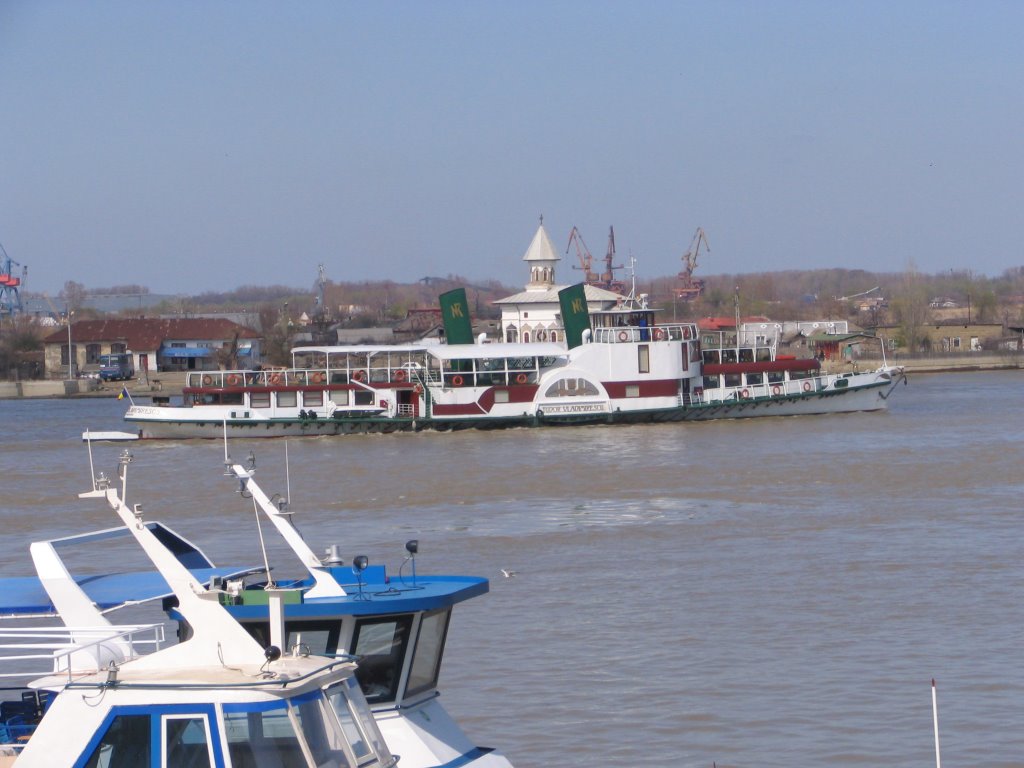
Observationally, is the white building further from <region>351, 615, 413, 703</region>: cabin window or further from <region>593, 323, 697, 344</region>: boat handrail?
<region>351, 615, 413, 703</region>: cabin window

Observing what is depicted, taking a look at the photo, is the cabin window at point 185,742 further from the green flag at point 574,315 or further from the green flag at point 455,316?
the green flag at point 455,316

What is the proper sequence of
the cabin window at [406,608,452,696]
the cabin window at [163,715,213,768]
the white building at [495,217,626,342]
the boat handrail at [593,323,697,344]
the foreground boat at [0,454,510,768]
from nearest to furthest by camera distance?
the cabin window at [163,715,213,768] → the foreground boat at [0,454,510,768] → the cabin window at [406,608,452,696] → the boat handrail at [593,323,697,344] → the white building at [495,217,626,342]

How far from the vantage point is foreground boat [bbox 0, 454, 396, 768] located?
7410 millimetres

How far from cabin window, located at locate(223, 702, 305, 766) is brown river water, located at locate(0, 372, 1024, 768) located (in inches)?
195

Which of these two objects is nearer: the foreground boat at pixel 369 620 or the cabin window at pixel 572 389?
the foreground boat at pixel 369 620

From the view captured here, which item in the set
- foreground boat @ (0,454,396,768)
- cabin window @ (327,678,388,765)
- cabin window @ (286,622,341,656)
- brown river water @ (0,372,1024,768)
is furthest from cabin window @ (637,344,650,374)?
cabin window @ (327,678,388,765)

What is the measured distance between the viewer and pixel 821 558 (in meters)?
21.1

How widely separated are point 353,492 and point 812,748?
21.4 metres

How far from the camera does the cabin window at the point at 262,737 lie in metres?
7.40

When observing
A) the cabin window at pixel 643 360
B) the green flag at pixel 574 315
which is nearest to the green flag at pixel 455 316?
the green flag at pixel 574 315

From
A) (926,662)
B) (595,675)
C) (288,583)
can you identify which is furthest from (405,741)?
(926,662)

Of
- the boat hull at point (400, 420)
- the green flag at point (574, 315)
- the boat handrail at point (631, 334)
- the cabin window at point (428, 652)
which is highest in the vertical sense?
the green flag at point (574, 315)

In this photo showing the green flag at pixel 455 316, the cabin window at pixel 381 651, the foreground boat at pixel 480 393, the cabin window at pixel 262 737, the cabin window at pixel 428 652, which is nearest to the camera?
the cabin window at pixel 262 737

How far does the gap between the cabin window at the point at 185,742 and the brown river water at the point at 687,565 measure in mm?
4948
